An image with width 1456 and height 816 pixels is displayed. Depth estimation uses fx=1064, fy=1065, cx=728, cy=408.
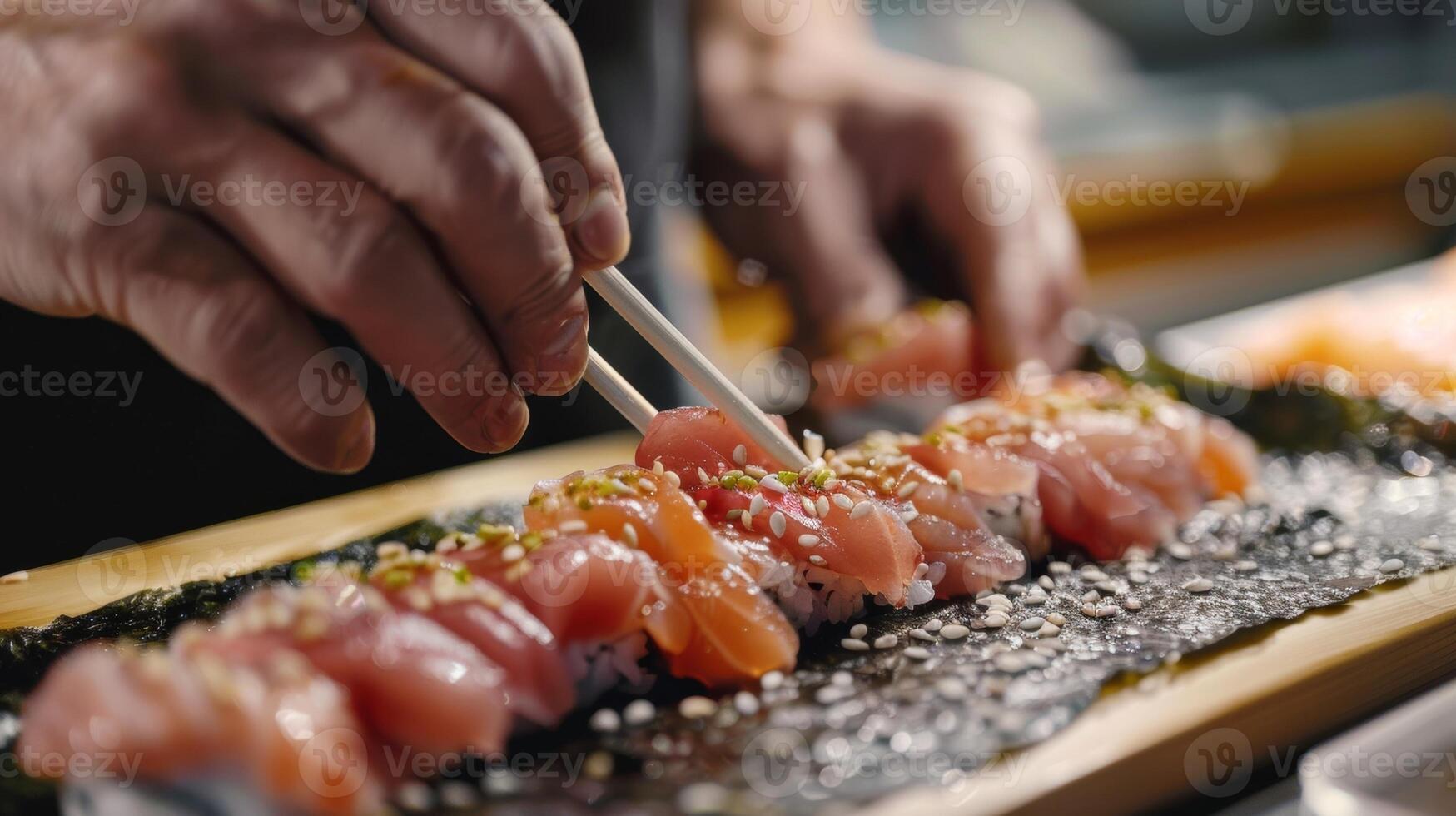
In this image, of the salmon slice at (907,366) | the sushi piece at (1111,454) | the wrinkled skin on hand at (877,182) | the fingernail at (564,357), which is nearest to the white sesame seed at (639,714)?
the fingernail at (564,357)

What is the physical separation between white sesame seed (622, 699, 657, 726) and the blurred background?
462 centimetres

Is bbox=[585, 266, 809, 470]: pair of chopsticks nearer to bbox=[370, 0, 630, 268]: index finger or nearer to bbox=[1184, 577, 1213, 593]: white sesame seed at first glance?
bbox=[370, 0, 630, 268]: index finger

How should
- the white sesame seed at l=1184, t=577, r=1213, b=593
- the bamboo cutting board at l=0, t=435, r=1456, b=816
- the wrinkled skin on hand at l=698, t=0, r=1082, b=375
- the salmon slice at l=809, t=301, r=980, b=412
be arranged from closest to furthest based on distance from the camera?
the bamboo cutting board at l=0, t=435, r=1456, b=816, the white sesame seed at l=1184, t=577, r=1213, b=593, the salmon slice at l=809, t=301, r=980, b=412, the wrinkled skin on hand at l=698, t=0, r=1082, b=375

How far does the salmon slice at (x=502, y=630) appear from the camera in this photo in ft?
4.56

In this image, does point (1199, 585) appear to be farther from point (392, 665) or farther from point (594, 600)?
point (392, 665)

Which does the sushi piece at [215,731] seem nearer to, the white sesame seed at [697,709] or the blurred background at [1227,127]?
the white sesame seed at [697,709]

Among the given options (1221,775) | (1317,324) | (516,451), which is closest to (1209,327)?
(1317,324)

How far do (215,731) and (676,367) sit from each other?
845mm

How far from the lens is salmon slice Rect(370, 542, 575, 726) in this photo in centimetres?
139

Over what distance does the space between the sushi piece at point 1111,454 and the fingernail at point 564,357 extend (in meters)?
0.85

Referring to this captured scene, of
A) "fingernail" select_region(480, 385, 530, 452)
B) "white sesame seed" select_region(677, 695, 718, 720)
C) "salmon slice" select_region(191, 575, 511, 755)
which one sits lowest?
"white sesame seed" select_region(677, 695, 718, 720)

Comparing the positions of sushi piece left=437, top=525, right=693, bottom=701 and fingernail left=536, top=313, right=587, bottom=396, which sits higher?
fingernail left=536, top=313, right=587, bottom=396

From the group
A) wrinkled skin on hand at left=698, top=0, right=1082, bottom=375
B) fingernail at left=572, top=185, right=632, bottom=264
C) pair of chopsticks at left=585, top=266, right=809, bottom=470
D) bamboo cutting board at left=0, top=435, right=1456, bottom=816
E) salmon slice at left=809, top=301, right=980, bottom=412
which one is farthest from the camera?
wrinkled skin on hand at left=698, top=0, right=1082, bottom=375

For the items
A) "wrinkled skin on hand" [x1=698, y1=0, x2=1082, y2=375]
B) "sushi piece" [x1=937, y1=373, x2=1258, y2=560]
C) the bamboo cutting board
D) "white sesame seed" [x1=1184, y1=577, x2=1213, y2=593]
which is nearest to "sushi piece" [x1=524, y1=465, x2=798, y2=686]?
the bamboo cutting board
